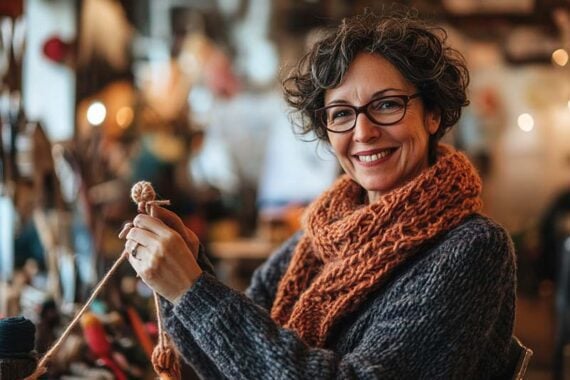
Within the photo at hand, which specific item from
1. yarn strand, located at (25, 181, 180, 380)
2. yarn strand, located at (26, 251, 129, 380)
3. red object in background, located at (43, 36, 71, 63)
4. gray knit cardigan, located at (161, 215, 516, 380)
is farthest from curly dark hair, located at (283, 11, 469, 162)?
red object in background, located at (43, 36, 71, 63)

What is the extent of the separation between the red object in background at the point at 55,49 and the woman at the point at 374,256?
193cm

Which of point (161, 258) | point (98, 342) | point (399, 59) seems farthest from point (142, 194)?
point (98, 342)

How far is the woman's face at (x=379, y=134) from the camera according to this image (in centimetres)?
138

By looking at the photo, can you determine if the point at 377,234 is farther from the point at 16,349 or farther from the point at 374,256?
the point at 16,349

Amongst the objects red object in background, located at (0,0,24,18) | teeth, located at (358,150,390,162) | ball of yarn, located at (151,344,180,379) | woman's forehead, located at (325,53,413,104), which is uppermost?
red object in background, located at (0,0,24,18)

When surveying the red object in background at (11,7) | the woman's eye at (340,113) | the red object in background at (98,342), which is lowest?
the red object in background at (98,342)

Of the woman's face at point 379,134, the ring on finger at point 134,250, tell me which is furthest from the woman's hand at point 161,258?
the woman's face at point 379,134

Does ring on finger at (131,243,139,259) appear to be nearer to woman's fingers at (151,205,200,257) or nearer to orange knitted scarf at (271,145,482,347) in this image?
woman's fingers at (151,205,200,257)

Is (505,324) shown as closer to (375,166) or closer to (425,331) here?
(425,331)

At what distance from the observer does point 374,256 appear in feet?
4.35

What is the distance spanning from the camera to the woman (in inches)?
48.8

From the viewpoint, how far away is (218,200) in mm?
5016

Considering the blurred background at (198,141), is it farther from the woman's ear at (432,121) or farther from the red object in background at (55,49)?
the woman's ear at (432,121)

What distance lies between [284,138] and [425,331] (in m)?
3.99
